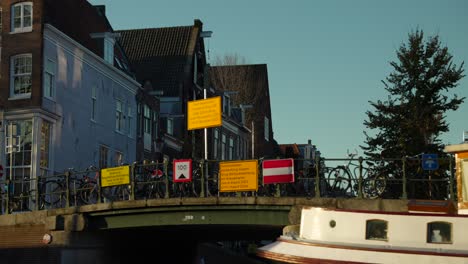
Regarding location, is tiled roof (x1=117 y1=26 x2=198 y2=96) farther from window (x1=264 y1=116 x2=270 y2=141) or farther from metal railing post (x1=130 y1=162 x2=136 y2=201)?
metal railing post (x1=130 y1=162 x2=136 y2=201)

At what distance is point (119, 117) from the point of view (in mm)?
40750

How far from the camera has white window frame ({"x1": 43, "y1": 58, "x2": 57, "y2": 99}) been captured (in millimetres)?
33344

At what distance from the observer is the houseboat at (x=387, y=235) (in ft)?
60.8

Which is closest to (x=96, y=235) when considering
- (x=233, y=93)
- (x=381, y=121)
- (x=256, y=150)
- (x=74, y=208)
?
(x=74, y=208)

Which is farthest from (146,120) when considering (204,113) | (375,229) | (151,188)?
(375,229)

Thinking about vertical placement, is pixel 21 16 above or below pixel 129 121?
above

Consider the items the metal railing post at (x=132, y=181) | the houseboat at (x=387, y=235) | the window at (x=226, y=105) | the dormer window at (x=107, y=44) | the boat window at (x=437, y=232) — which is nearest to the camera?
the houseboat at (x=387, y=235)

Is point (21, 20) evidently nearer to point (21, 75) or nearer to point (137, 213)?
point (21, 75)

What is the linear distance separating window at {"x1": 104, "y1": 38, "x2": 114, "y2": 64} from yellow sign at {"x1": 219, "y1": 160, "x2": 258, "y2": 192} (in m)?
16.0

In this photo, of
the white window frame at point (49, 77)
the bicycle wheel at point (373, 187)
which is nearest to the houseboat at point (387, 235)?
the bicycle wheel at point (373, 187)

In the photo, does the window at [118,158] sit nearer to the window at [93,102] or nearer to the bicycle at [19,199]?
the window at [93,102]

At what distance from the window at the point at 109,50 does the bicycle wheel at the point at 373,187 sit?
63.8ft

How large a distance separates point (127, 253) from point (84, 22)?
13.7 m

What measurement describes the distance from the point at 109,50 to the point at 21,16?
675 cm
